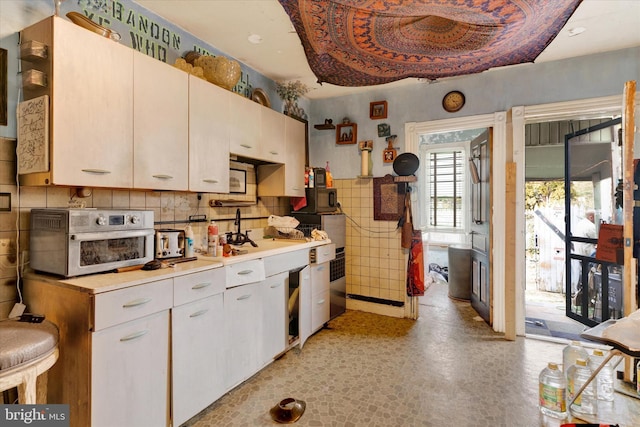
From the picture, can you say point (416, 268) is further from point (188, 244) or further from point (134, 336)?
point (134, 336)

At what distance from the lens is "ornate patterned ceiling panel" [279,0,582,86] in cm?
175

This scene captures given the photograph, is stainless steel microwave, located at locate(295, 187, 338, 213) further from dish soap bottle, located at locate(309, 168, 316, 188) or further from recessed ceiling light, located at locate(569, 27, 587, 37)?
recessed ceiling light, located at locate(569, 27, 587, 37)

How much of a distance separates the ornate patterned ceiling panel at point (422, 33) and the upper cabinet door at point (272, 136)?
0.60 meters

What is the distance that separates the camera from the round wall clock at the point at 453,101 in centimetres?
334

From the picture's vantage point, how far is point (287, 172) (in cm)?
324

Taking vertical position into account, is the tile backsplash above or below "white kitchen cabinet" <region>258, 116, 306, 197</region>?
below

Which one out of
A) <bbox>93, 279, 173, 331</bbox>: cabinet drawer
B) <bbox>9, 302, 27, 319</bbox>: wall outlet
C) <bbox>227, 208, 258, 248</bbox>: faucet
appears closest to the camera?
<bbox>93, 279, 173, 331</bbox>: cabinet drawer

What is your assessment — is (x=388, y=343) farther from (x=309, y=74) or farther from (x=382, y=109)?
(x=309, y=74)

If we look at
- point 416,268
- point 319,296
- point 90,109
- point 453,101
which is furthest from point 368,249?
point 90,109

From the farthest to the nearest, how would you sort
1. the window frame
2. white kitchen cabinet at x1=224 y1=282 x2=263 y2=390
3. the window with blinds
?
the window with blinds → the window frame → white kitchen cabinet at x1=224 y1=282 x2=263 y2=390

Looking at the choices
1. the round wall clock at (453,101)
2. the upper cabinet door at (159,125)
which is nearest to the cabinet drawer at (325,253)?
the upper cabinet door at (159,125)

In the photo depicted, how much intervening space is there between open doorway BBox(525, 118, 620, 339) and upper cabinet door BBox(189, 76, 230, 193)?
346cm

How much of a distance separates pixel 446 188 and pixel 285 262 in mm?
3731

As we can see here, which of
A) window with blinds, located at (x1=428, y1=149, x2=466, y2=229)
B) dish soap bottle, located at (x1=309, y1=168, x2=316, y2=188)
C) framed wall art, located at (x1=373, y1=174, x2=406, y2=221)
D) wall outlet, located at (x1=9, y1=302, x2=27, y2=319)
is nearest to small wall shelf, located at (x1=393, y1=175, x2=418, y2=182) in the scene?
framed wall art, located at (x1=373, y1=174, x2=406, y2=221)
